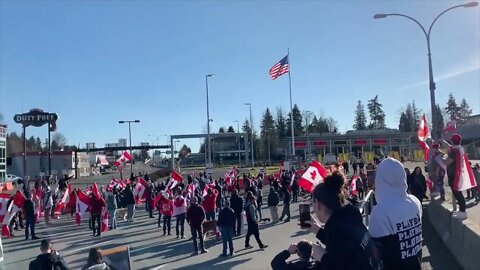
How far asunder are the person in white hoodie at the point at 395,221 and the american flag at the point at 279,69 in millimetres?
38283

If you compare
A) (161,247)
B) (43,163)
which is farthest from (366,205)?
(43,163)

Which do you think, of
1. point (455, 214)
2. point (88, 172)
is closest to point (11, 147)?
point (88, 172)

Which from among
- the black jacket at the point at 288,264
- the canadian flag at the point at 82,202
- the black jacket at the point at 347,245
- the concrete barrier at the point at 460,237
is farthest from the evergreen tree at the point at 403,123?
the black jacket at the point at 347,245

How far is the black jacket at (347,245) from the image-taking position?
3.08 m

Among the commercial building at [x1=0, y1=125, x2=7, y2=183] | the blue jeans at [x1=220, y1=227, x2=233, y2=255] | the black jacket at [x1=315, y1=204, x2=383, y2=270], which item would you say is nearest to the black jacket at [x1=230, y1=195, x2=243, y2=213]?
the blue jeans at [x1=220, y1=227, x2=233, y2=255]

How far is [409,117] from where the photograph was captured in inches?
5512

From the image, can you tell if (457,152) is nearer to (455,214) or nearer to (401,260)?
(455,214)

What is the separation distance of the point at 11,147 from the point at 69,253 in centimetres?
9794

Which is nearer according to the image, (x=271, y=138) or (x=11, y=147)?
(x=11, y=147)

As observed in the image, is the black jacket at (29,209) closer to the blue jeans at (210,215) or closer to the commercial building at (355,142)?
the blue jeans at (210,215)

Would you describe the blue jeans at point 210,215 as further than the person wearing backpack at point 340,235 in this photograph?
Yes

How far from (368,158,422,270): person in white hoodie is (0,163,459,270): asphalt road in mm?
6770

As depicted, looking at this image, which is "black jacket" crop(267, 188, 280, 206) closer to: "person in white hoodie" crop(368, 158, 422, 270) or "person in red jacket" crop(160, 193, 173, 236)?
"person in red jacket" crop(160, 193, 173, 236)

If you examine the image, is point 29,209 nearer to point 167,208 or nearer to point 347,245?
point 167,208
